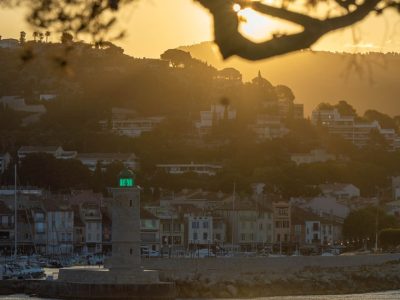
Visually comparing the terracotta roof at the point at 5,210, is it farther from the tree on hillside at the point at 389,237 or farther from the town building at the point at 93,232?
the tree on hillside at the point at 389,237

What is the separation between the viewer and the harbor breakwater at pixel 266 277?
46344 mm

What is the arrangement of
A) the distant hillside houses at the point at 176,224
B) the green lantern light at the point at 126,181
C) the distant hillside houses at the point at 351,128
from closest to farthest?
the green lantern light at the point at 126,181 → the distant hillside houses at the point at 176,224 → the distant hillside houses at the point at 351,128

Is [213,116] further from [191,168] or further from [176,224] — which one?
[176,224]

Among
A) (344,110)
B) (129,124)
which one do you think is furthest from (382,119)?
(129,124)

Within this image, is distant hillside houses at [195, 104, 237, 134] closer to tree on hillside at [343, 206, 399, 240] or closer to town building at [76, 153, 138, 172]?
town building at [76, 153, 138, 172]

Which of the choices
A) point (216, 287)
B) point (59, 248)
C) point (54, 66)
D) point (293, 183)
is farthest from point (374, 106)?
point (54, 66)

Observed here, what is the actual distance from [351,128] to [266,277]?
242ft

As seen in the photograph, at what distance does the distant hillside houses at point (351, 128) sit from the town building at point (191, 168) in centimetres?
2257

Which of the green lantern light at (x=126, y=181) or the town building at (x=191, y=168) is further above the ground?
the town building at (x=191, y=168)

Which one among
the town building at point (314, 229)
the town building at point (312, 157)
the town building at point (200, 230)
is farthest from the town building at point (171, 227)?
the town building at point (312, 157)

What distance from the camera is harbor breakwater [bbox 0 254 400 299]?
4634 centimetres

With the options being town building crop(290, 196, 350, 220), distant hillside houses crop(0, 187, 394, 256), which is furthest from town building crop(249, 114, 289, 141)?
distant hillside houses crop(0, 187, 394, 256)

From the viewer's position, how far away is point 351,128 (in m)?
124

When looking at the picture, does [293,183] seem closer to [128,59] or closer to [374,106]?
Result: [128,59]
